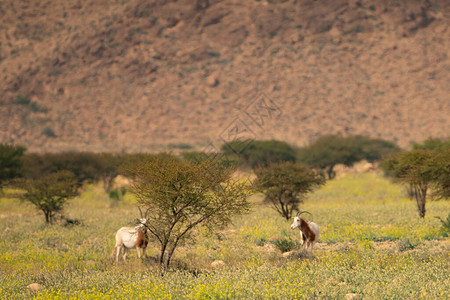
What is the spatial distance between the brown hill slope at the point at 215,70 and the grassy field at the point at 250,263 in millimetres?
68058

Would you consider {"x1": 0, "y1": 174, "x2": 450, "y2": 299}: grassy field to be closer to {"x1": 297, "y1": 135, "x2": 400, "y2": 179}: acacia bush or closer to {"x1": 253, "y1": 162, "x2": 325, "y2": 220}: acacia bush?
{"x1": 253, "y1": 162, "x2": 325, "y2": 220}: acacia bush

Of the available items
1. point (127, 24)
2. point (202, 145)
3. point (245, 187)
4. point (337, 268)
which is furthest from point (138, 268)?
point (127, 24)

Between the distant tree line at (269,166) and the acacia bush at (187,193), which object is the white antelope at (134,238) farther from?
the distant tree line at (269,166)

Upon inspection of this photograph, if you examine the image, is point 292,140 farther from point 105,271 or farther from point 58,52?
point 105,271

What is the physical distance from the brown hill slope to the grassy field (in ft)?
223

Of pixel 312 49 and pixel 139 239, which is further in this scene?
pixel 312 49

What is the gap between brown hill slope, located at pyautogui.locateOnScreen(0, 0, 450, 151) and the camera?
316ft

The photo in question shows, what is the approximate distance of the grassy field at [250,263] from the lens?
10.4 m

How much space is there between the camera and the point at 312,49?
11294 centimetres

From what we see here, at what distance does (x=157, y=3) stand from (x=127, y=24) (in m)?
11.7

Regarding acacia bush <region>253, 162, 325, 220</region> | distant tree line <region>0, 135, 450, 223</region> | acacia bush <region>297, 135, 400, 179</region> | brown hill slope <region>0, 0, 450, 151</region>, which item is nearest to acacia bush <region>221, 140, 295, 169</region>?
distant tree line <region>0, 135, 450, 223</region>

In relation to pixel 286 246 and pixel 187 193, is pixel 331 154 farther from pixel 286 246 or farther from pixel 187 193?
pixel 187 193

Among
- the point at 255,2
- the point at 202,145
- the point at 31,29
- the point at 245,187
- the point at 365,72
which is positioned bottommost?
the point at 202,145

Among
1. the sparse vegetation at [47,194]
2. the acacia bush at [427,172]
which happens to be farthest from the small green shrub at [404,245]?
the sparse vegetation at [47,194]
